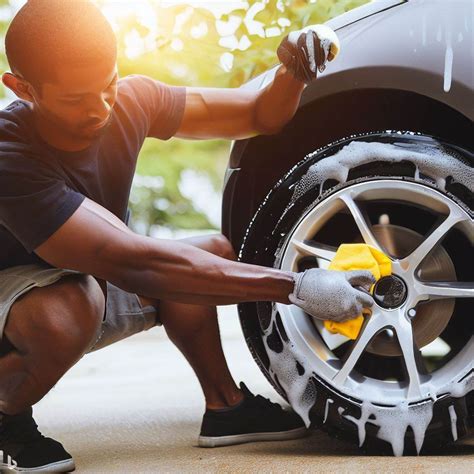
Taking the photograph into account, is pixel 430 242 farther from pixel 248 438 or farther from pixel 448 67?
Result: pixel 248 438

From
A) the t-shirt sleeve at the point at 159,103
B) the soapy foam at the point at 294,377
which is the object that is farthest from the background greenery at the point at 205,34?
the soapy foam at the point at 294,377

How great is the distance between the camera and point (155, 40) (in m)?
3.24

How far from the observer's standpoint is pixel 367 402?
212cm

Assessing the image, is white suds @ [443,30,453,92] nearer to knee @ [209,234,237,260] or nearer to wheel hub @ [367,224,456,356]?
wheel hub @ [367,224,456,356]

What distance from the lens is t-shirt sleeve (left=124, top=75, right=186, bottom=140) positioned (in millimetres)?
2428

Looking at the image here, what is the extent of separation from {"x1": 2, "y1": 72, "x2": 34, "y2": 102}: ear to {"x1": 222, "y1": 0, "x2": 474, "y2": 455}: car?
71 centimetres

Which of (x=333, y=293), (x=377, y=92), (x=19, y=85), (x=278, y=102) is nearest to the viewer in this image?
(x=333, y=293)

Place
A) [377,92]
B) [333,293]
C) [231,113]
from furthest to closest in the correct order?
1. [231,113]
2. [377,92]
3. [333,293]

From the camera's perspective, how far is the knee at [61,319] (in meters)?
2.13

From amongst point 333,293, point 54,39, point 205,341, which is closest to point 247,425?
point 205,341

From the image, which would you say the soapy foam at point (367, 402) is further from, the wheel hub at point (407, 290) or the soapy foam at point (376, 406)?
the wheel hub at point (407, 290)

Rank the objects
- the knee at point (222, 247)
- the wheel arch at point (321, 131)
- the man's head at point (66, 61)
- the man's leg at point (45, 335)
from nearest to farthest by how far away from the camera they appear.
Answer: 1. the man's head at point (66, 61)
2. the man's leg at point (45, 335)
3. the wheel arch at point (321, 131)
4. the knee at point (222, 247)

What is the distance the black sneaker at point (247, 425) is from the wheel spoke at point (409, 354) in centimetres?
50

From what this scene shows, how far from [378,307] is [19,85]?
111 centimetres
